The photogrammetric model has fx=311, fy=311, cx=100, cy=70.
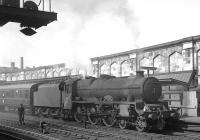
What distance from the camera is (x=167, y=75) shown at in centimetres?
2777

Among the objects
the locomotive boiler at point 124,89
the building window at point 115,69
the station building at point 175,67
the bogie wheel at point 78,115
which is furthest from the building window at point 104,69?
the locomotive boiler at point 124,89

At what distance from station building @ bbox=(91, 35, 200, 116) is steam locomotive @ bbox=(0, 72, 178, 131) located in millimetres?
4665

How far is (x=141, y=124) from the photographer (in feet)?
49.7

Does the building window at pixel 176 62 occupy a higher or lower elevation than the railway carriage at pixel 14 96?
higher

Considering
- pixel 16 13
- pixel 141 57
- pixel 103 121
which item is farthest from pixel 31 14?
pixel 141 57

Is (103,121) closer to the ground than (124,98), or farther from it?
closer to the ground

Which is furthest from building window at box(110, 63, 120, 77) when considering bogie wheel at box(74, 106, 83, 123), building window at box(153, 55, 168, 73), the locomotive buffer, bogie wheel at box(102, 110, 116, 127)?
the locomotive buffer

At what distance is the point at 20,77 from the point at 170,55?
35.1m

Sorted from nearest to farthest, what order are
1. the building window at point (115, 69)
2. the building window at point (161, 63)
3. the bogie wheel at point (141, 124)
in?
1. the bogie wheel at point (141, 124)
2. the building window at point (161, 63)
3. the building window at point (115, 69)

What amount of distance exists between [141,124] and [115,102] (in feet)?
6.21

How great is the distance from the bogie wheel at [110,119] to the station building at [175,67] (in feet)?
17.6

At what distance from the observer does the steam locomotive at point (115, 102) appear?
1529 centimetres

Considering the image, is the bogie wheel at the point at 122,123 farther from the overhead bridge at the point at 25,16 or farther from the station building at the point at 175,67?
the overhead bridge at the point at 25,16

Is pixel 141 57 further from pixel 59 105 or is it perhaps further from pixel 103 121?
pixel 103 121
